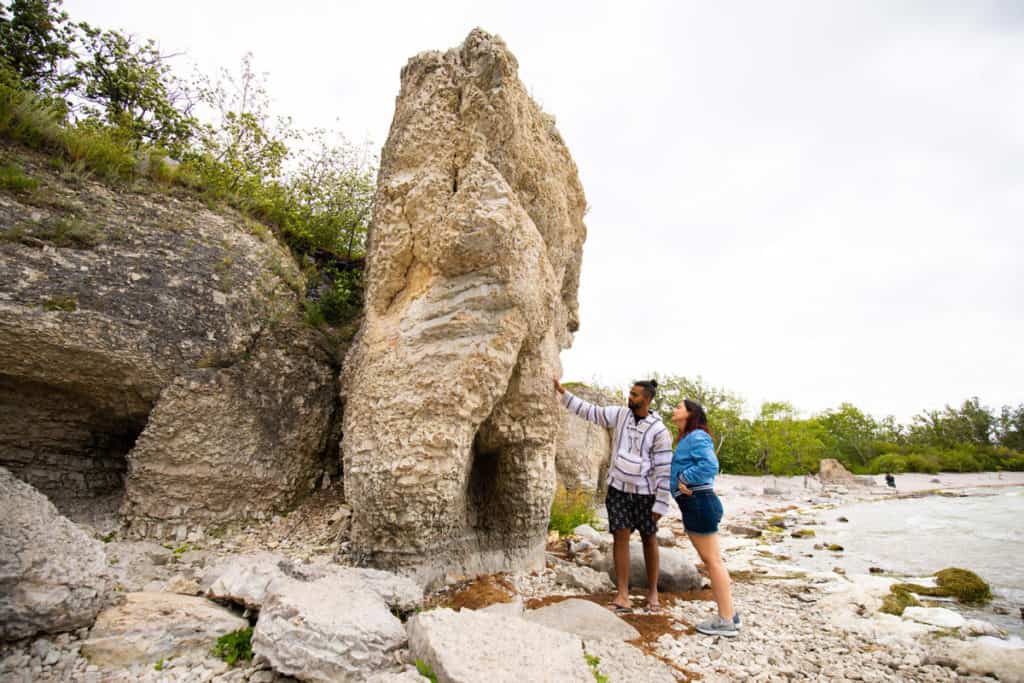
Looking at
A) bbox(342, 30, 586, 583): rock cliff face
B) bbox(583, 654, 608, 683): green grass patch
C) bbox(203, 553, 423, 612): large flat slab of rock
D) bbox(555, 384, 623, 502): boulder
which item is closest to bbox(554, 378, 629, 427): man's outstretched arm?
bbox(342, 30, 586, 583): rock cliff face

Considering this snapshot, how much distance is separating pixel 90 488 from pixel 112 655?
3737 mm

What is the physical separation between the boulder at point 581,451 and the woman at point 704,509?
7.38m

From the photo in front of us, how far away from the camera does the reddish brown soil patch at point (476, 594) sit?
5.33m

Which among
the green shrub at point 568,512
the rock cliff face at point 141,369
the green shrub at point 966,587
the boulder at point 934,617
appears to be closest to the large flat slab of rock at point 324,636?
Result: the rock cliff face at point 141,369

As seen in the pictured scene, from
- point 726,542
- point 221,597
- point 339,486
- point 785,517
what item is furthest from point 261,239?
point 785,517

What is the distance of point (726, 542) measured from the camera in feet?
37.4

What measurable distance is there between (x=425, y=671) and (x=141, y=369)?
15.8 ft

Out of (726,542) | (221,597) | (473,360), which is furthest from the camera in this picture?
(726,542)

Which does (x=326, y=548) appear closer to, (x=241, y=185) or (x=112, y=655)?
(x=112, y=655)

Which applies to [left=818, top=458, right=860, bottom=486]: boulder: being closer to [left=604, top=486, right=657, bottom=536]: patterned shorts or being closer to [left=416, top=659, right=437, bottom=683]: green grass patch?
[left=604, top=486, right=657, bottom=536]: patterned shorts

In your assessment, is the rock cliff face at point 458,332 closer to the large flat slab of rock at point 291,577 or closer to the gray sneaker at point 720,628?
the large flat slab of rock at point 291,577

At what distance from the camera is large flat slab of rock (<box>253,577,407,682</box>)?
3314 millimetres

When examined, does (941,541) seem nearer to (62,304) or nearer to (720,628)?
(720,628)

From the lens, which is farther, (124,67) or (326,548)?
(124,67)
